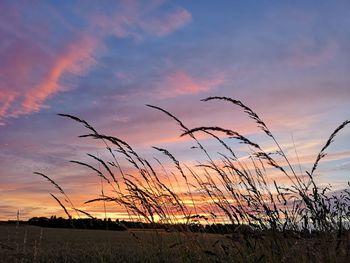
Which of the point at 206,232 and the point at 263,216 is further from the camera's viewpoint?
the point at 206,232

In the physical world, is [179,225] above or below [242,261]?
above

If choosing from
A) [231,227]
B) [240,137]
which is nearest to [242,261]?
[240,137]

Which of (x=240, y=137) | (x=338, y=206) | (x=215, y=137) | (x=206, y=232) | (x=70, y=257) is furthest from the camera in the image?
(x=70, y=257)

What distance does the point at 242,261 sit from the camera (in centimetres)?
385

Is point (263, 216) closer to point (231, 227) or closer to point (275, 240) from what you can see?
point (275, 240)

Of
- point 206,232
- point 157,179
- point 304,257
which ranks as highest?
point 157,179

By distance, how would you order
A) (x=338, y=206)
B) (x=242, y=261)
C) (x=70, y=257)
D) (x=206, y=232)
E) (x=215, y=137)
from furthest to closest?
(x=70, y=257), (x=206, y=232), (x=338, y=206), (x=215, y=137), (x=242, y=261)

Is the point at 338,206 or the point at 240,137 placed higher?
the point at 240,137

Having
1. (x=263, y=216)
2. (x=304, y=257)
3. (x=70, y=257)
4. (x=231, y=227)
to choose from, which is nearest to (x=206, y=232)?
(x=231, y=227)

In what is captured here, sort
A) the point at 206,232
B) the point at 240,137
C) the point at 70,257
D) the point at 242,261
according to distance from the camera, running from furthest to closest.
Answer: the point at 70,257 < the point at 206,232 < the point at 240,137 < the point at 242,261

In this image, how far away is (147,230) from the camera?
5.88m

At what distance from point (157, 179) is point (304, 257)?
222cm

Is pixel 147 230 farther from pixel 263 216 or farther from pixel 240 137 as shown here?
pixel 240 137

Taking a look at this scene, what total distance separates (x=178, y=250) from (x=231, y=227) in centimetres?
69
